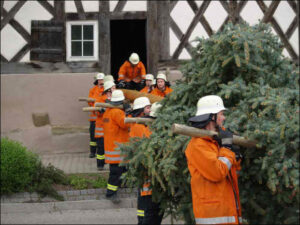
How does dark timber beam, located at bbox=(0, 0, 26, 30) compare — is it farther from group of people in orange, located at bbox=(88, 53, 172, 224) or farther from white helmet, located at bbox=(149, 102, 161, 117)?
white helmet, located at bbox=(149, 102, 161, 117)

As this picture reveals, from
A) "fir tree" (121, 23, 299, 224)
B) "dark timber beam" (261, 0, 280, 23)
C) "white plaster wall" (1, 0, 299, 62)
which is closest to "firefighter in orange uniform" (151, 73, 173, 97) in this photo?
"white plaster wall" (1, 0, 299, 62)

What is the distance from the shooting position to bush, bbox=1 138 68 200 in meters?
10.0

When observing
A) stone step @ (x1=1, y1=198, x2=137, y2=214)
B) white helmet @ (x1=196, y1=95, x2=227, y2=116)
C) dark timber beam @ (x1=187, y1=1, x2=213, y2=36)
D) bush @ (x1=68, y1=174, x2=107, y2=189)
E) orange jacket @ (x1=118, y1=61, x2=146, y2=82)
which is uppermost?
dark timber beam @ (x1=187, y1=1, x2=213, y2=36)

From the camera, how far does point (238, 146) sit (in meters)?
5.66

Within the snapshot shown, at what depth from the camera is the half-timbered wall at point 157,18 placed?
14188 mm

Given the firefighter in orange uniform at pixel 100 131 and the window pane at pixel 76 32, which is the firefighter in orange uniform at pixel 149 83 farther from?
the window pane at pixel 76 32

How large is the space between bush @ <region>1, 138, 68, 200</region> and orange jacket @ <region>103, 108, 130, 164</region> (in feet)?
4.04

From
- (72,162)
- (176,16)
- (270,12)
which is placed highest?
(270,12)

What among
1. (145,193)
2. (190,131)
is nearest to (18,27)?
(145,193)

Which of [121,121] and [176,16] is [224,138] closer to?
[121,121]

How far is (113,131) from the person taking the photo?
10.2 meters

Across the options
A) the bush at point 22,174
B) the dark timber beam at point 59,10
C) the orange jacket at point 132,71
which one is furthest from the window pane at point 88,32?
the bush at point 22,174

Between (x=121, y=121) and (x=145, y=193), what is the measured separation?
2.66m

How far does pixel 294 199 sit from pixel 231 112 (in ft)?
3.91
